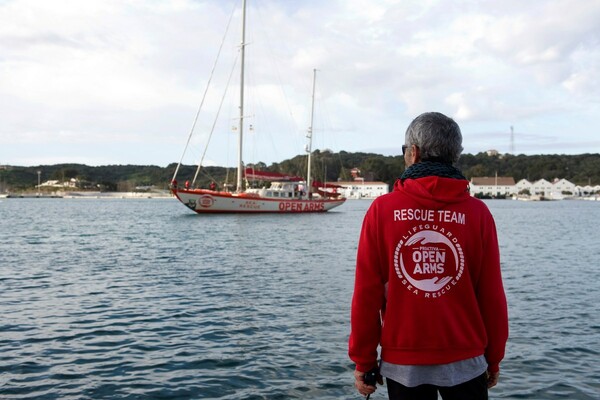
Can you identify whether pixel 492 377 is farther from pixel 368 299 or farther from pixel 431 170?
pixel 431 170

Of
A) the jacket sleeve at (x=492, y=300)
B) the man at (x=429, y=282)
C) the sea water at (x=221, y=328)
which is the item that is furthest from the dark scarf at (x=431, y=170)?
the sea water at (x=221, y=328)

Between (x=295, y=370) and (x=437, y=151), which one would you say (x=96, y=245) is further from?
(x=437, y=151)

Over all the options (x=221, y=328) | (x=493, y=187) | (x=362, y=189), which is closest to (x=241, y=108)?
(x=221, y=328)

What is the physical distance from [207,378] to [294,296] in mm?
5761

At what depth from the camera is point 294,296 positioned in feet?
41.5

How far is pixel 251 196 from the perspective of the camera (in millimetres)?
52625

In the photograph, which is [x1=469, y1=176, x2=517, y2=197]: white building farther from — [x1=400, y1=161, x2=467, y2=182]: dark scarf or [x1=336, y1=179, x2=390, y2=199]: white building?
[x1=400, y1=161, x2=467, y2=182]: dark scarf

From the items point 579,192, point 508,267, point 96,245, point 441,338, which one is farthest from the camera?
point 579,192

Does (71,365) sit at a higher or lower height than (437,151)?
lower

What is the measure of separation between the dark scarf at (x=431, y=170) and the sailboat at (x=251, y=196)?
1810 inches

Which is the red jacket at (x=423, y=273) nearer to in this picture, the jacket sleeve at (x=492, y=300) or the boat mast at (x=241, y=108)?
the jacket sleeve at (x=492, y=300)

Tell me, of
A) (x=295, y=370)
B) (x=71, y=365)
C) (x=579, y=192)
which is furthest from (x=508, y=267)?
(x=579, y=192)

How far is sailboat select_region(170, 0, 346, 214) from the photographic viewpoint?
50.7 m

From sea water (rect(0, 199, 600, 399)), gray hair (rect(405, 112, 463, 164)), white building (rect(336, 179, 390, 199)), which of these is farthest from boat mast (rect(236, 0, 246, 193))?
white building (rect(336, 179, 390, 199))
